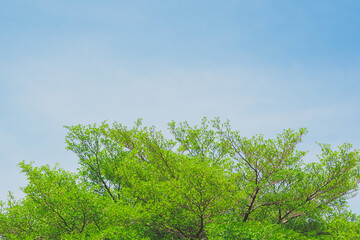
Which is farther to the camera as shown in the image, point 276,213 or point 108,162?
point 108,162

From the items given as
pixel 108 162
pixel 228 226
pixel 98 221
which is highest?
pixel 108 162

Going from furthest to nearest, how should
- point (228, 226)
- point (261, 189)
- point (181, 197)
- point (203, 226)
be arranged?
point (261, 189)
point (203, 226)
point (181, 197)
point (228, 226)

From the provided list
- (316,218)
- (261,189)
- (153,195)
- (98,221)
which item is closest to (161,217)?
(153,195)

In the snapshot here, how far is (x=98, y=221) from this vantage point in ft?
54.6

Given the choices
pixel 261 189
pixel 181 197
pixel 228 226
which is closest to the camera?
pixel 228 226

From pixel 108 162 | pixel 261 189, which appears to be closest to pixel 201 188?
pixel 261 189

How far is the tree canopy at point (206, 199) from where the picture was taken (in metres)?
14.9

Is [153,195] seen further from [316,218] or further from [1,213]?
[316,218]

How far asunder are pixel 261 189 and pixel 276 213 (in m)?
3.87

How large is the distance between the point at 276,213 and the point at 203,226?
6.40 metres

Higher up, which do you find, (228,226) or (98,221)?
(98,221)

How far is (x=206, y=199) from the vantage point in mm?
14992

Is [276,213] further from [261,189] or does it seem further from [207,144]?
[207,144]

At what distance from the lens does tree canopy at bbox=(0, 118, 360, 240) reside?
1488 centimetres
